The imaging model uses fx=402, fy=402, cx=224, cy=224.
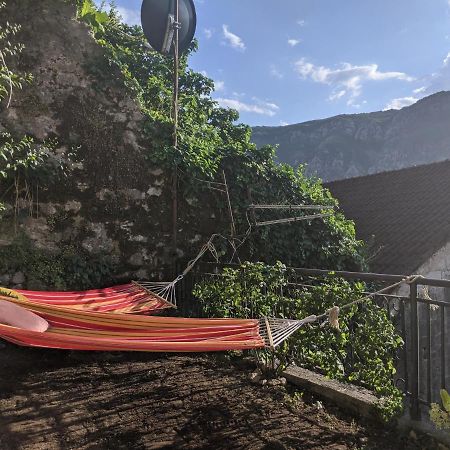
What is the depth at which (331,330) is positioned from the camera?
7.85ft

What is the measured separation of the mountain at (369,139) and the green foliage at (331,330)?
2944cm

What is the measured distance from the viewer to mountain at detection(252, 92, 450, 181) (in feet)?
108

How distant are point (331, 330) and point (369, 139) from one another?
1449 inches

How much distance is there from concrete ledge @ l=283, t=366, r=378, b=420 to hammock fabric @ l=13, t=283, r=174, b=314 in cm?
121

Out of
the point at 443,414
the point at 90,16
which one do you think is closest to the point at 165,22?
the point at 90,16

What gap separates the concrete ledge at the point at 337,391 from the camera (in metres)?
2.07

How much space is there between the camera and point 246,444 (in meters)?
1.81

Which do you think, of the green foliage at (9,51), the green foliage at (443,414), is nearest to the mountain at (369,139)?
the green foliage at (9,51)

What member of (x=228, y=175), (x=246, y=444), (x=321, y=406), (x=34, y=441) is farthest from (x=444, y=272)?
(x=34, y=441)

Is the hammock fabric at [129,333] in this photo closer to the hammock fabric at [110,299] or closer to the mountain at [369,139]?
the hammock fabric at [110,299]

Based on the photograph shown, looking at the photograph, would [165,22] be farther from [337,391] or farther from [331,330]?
[337,391]

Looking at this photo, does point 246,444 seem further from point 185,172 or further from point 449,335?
point 449,335

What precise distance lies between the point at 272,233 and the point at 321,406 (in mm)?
2220

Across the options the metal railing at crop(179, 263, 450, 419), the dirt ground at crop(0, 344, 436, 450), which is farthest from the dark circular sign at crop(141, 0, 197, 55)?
the dirt ground at crop(0, 344, 436, 450)
